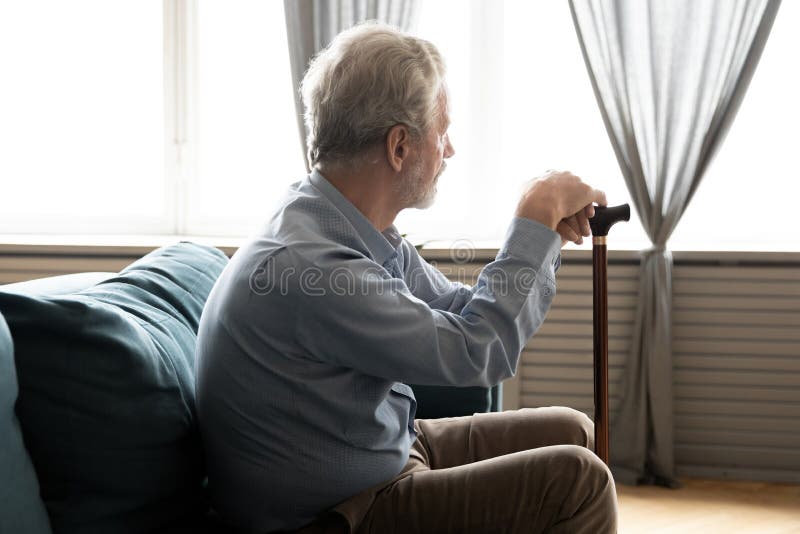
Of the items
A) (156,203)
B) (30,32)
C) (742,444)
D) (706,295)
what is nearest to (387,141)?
(706,295)

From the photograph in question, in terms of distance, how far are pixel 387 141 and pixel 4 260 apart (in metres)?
2.19

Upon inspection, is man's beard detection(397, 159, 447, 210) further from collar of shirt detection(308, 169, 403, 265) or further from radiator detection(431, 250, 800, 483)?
radiator detection(431, 250, 800, 483)

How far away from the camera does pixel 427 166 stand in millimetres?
1514

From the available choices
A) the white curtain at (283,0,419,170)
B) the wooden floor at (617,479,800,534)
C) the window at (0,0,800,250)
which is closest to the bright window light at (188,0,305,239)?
the window at (0,0,800,250)

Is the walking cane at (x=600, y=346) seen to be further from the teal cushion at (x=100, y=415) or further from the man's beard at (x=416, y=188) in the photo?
the teal cushion at (x=100, y=415)

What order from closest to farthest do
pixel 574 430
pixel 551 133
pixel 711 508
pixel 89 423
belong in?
pixel 89 423
pixel 574 430
pixel 711 508
pixel 551 133

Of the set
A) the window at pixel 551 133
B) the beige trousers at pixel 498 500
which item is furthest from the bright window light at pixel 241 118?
the beige trousers at pixel 498 500

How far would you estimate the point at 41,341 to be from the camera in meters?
1.19

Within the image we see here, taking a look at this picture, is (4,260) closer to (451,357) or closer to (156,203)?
(156,203)

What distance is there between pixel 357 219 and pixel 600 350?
0.53m

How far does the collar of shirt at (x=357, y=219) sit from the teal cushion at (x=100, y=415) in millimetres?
352

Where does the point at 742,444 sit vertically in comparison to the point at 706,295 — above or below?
below

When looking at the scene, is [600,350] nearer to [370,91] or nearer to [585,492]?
[585,492]

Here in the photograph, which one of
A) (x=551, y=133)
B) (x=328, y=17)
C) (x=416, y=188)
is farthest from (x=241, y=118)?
(x=416, y=188)
